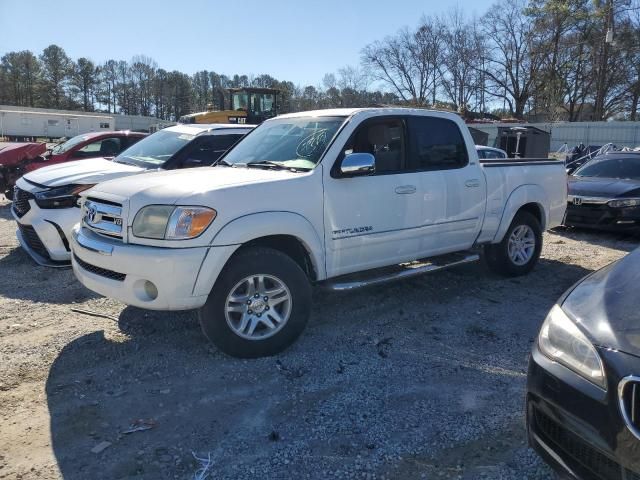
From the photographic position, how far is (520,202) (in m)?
6.21

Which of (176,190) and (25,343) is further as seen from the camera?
(25,343)

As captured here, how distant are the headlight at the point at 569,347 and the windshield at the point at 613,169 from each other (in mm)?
8817

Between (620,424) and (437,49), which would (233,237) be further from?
(437,49)

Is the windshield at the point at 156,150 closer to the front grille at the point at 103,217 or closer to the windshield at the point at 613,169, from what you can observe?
the front grille at the point at 103,217

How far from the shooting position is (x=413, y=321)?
5.01 metres

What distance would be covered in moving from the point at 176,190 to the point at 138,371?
1.37 meters

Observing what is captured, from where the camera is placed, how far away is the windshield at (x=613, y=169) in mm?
10164

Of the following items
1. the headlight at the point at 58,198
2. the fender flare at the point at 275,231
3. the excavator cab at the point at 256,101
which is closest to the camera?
the fender flare at the point at 275,231

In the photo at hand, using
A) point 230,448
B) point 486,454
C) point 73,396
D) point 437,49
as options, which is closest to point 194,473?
point 230,448

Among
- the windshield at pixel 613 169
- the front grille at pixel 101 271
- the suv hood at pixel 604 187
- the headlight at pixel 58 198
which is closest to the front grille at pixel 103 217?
the front grille at pixel 101 271

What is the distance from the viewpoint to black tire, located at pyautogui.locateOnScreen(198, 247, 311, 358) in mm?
3881

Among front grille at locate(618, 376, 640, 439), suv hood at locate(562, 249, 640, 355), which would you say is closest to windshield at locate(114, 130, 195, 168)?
suv hood at locate(562, 249, 640, 355)

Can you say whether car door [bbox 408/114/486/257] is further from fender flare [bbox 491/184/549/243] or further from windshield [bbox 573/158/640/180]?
windshield [bbox 573/158/640/180]

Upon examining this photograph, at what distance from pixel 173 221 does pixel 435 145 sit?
290 cm
